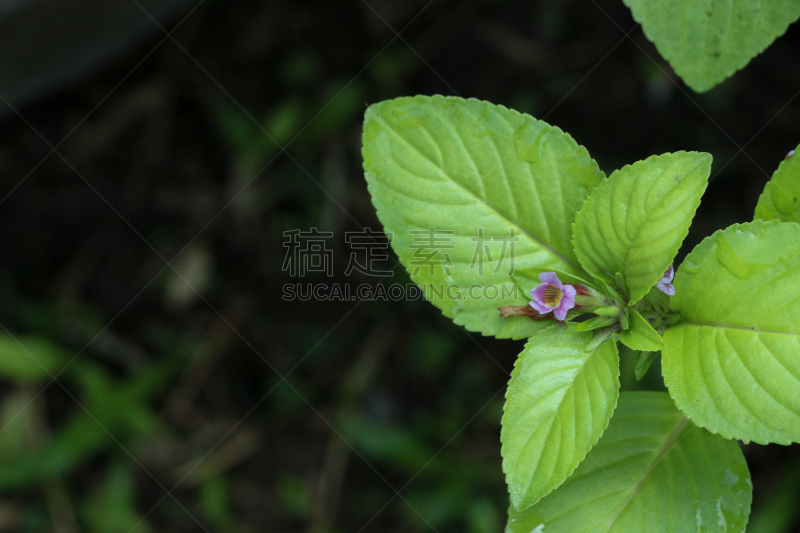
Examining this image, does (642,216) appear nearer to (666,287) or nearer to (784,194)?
(666,287)

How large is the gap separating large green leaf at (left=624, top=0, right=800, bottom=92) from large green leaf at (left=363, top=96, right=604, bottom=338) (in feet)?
1.66

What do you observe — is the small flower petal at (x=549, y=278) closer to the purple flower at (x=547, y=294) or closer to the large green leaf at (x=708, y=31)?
the purple flower at (x=547, y=294)

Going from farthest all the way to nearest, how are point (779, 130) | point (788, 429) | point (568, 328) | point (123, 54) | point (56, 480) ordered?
point (123, 54), point (56, 480), point (779, 130), point (568, 328), point (788, 429)

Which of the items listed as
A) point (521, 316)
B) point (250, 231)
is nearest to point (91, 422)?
point (250, 231)

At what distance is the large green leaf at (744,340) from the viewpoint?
4.01 feet

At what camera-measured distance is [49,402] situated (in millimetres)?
3590

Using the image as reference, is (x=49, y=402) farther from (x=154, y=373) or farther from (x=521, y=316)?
(x=521, y=316)

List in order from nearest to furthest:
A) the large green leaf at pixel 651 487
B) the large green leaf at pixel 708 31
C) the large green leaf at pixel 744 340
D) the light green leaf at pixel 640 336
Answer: the large green leaf at pixel 744 340
the light green leaf at pixel 640 336
the large green leaf at pixel 651 487
the large green leaf at pixel 708 31

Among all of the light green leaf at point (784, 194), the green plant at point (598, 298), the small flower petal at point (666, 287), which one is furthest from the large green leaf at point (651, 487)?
the light green leaf at point (784, 194)

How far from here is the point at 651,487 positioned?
1.51 m

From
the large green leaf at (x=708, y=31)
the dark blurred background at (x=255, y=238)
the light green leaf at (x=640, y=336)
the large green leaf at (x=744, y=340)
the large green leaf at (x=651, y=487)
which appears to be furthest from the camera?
the dark blurred background at (x=255, y=238)

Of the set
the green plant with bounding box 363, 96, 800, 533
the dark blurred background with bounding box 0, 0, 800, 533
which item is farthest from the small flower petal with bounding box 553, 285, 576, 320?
the dark blurred background with bounding box 0, 0, 800, 533

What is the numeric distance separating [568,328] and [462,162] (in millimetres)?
481

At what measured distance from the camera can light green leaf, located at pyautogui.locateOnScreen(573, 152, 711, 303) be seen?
1313 mm
